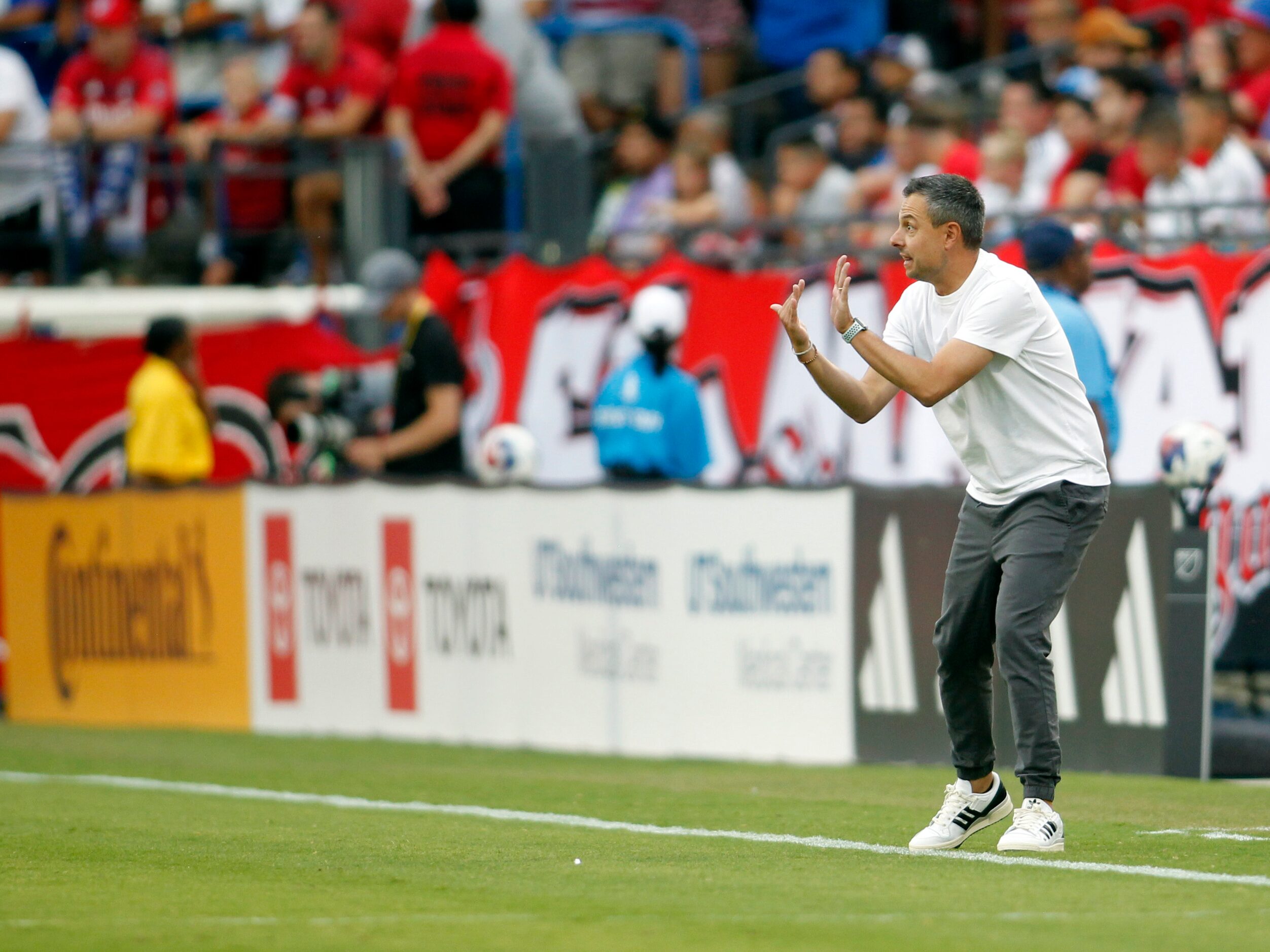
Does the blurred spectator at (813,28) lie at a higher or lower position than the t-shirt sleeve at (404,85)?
higher

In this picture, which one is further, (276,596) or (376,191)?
(376,191)

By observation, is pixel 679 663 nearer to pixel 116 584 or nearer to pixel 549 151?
pixel 116 584

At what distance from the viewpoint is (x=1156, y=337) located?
1282cm

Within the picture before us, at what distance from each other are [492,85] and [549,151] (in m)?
0.68

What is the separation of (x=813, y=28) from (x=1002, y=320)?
12.6 meters

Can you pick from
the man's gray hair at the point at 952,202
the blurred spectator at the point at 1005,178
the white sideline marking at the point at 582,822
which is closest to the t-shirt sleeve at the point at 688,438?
the blurred spectator at the point at 1005,178

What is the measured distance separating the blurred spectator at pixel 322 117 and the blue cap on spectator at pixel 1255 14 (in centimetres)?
647

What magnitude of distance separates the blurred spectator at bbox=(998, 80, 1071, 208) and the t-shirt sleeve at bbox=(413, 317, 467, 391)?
4302 millimetres

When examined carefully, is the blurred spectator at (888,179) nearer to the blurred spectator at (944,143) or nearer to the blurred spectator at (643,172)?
the blurred spectator at (944,143)

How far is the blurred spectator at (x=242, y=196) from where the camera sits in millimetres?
17109

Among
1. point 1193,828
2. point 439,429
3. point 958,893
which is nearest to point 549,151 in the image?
point 439,429

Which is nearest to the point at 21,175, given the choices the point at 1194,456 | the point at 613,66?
the point at 613,66

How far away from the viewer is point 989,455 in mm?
7277

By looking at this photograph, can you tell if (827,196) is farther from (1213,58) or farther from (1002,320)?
(1002,320)
